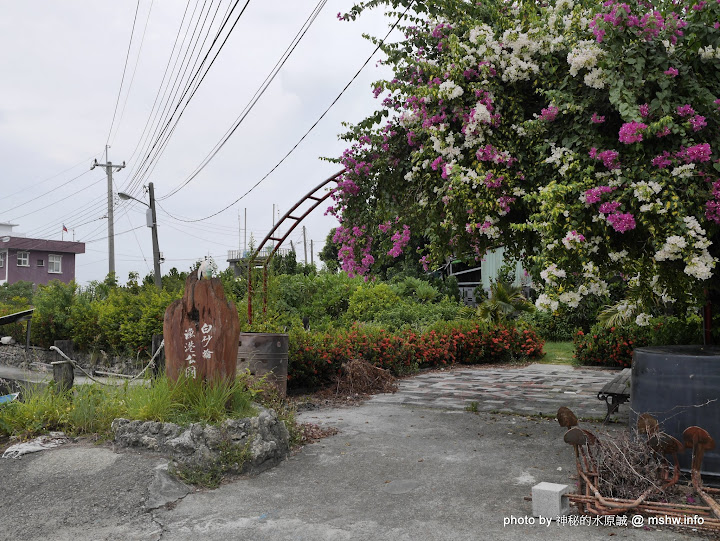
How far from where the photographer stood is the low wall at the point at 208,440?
5477 millimetres

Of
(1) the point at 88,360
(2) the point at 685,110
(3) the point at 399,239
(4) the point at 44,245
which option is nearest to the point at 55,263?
(4) the point at 44,245

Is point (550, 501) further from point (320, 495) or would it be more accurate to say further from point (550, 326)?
point (550, 326)

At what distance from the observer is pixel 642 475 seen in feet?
14.6

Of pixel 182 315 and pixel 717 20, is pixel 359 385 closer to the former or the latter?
pixel 182 315

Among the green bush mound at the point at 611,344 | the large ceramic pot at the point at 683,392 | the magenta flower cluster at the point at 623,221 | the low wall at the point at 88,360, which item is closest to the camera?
the large ceramic pot at the point at 683,392

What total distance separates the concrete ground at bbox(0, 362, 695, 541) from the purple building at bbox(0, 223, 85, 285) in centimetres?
4202

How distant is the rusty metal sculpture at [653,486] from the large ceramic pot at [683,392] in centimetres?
35

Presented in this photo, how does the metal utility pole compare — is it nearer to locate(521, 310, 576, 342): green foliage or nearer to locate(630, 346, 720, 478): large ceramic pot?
locate(521, 310, 576, 342): green foliage

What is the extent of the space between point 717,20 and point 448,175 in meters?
2.78

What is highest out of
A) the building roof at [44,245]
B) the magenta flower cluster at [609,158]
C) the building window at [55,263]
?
the building roof at [44,245]

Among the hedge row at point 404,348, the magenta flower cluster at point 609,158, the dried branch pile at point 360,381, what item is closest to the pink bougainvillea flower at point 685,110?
the magenta flower cluster at point 609,158

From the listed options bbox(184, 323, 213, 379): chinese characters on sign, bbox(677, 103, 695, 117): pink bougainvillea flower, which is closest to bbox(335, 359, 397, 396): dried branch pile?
bbox(184, 323, 213, 379): chinese characters on sign

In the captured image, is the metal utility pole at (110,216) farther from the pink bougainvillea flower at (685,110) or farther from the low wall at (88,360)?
the pink bougainvillea flower at (685,110)

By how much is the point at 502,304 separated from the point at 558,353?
200cm
